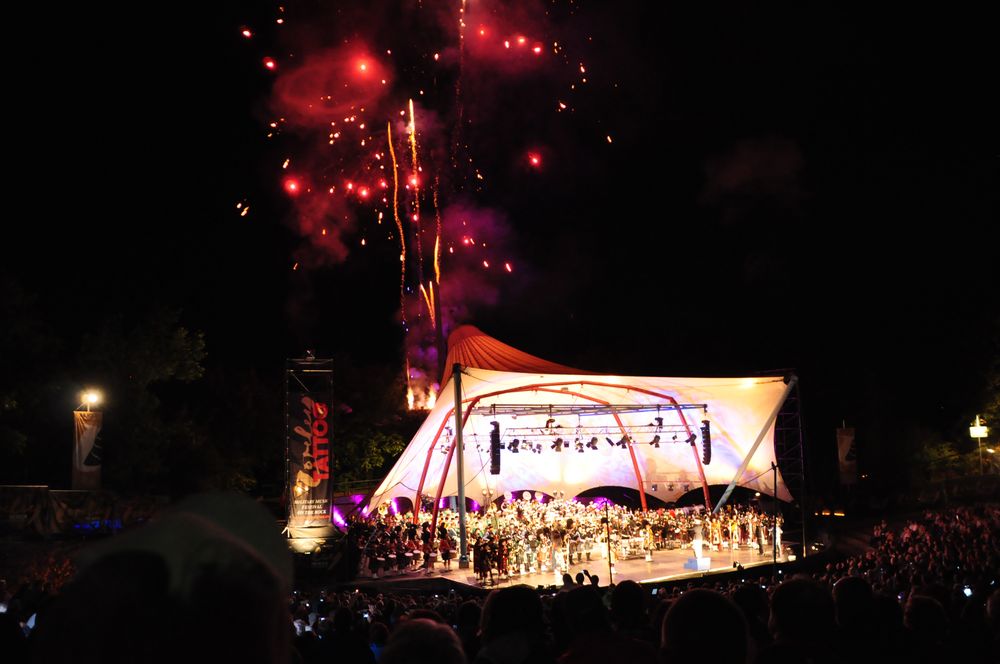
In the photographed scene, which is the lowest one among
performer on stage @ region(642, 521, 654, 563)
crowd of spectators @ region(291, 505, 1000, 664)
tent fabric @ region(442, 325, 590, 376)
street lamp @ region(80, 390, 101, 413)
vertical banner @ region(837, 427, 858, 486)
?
performer on stage @ region(642, 521, 654, 563)

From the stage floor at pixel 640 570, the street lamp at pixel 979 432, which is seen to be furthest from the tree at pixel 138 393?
the street lamp at pixel 979 432

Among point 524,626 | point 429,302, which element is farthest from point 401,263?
point 524,626

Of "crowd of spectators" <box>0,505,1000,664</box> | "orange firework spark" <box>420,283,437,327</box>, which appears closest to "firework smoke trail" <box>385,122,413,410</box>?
"orange firework spark" <box>420,283,437,327</box>

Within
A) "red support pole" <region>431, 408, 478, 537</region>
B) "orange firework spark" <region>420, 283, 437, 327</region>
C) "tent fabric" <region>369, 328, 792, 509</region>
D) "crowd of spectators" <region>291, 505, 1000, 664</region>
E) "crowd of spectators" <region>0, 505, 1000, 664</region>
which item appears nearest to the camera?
"crowd of spectators" <region>0, 505, 1000, 664</region>

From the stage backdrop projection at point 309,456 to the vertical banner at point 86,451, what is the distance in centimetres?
501

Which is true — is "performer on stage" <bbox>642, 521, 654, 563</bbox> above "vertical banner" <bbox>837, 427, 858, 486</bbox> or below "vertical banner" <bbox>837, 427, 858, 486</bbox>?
below

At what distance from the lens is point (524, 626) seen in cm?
279

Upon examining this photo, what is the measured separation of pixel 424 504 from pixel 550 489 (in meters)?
3.89

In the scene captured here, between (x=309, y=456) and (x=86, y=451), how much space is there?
5.41 m

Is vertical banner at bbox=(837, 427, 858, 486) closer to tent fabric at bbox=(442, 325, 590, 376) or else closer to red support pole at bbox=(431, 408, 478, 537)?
tent fabric at bbox=(442, 325, 590, 376)

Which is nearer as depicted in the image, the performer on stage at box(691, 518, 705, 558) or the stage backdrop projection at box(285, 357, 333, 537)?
the stage backdrop projection at box(285, 357, 333, 537)

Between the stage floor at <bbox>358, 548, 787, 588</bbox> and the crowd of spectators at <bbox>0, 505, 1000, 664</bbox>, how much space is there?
1089 cm

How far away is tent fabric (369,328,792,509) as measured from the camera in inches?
803

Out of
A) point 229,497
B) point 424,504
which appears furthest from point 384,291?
point 229,497
